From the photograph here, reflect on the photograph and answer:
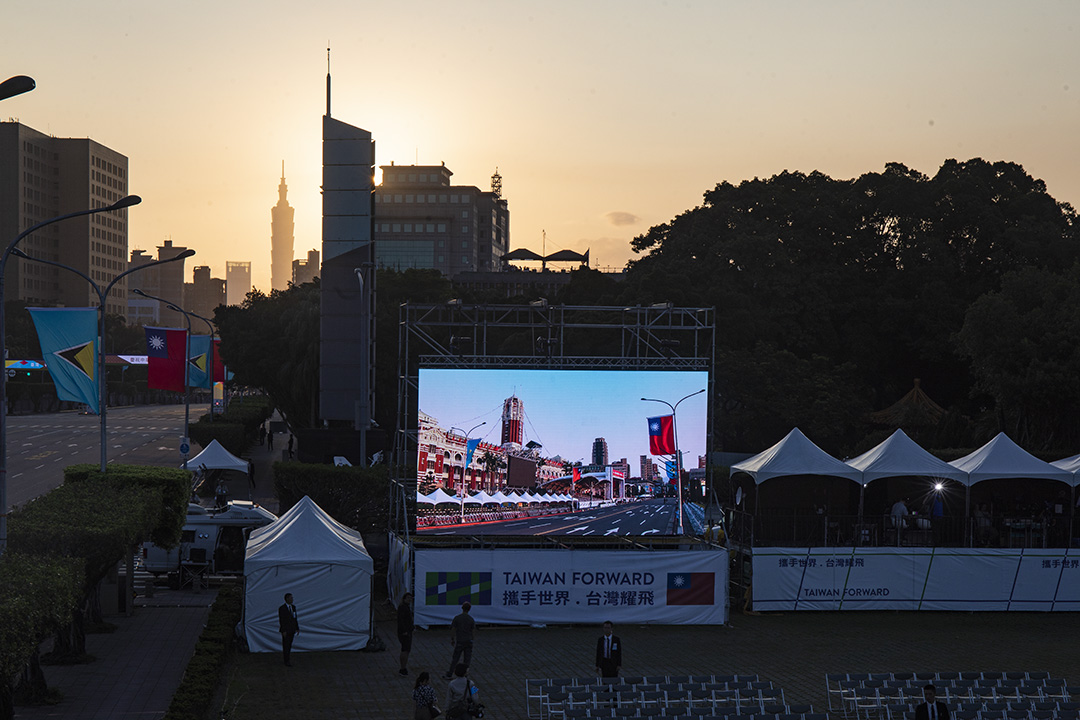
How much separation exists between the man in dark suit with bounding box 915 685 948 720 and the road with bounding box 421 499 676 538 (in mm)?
12909

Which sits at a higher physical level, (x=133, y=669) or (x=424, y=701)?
(x=424, y=701)

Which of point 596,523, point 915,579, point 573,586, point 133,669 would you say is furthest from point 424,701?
point 915,579

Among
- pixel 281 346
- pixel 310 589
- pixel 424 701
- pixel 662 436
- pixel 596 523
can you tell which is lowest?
pixel 310 589

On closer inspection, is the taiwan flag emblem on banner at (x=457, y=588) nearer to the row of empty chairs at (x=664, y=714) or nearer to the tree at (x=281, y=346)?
the row of empty chairs at (x=664, y=714)

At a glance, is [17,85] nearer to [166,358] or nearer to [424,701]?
[424,701]

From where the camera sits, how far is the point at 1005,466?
3108 centimetres

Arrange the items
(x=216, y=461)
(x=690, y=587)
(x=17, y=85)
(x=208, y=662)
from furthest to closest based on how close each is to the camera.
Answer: (x=216, y=461) < (x=690, y=587) < (x=208, y=662) < (x=17, y=85)

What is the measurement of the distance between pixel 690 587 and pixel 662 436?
3.90 metres

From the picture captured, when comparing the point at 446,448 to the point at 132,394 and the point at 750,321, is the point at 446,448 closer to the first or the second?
the point at 750,321

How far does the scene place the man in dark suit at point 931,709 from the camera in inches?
562

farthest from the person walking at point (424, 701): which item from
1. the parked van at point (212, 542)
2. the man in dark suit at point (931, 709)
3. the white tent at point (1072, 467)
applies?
the white tent at point (1072, 467)

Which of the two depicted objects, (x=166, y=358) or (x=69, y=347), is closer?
(x=69, y=347)

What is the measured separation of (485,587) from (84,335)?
11068 millimetres

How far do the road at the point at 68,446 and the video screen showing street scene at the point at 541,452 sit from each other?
24305 mm
